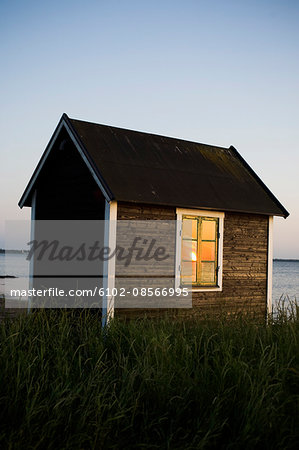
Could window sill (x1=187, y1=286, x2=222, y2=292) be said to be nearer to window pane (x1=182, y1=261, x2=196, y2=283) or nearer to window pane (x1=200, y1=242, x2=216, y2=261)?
window pane (x1=182, y1=261, x2=196, y2=283)

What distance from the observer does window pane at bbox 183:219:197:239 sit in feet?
38.4

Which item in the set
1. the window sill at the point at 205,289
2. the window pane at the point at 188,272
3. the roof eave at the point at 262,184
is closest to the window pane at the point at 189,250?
the window pane at the point at 188,272

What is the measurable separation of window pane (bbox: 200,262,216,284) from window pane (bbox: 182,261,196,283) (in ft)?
0.71

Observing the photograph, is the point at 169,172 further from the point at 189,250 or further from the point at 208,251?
the point at 208,251

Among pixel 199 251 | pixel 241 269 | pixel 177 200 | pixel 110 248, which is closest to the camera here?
pixel 110 248

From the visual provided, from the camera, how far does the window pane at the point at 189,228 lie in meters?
11.7

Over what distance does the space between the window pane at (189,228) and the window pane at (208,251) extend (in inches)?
14.8

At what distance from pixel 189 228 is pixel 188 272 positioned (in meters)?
0.94

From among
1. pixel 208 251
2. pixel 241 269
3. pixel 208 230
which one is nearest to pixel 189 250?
pixel 208 251

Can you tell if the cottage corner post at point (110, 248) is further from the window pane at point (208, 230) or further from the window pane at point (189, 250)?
the window pane at point (208, 230)

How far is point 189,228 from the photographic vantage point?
1176cm

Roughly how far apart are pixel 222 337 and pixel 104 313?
3720mm

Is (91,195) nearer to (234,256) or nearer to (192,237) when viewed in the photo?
(192,237)

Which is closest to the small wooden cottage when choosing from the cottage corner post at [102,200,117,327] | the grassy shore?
the cottage corner post at [102,200,117,327]
